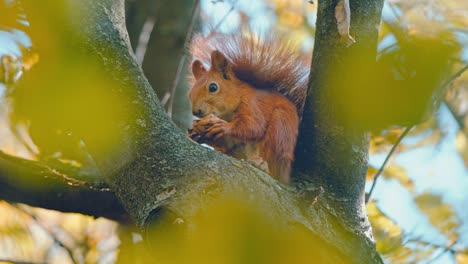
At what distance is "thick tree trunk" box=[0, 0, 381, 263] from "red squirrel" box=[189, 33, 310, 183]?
55 cm

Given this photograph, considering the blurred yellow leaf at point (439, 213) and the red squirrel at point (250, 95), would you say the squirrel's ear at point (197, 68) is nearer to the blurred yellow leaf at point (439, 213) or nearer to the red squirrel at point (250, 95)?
the red squirrel at point (250, 95)

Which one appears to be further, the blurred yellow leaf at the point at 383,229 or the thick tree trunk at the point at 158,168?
the blurred yellow leaf at the point at 383,229

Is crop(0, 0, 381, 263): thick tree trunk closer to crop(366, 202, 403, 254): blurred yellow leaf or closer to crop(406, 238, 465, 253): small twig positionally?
crop(406, 238, 465, 253): small twig

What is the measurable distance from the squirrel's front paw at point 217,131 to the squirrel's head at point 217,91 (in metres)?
0.34

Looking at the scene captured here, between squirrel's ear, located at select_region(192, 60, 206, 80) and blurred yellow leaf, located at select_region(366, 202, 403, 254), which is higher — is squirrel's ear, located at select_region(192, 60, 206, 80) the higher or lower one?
the higher one

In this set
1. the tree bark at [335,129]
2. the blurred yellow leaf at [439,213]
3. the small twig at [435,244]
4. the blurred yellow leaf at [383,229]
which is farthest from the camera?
the blurred yellow leaf at [383,229]

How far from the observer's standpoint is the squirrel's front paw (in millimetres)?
2348

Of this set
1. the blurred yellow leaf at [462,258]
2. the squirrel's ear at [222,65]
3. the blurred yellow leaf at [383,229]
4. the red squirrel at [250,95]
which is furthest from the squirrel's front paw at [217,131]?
the blurred yellow leaf at [462,258]

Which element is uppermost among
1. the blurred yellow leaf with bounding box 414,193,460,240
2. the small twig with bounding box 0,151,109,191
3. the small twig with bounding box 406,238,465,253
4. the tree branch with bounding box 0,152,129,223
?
the blurred yellow leaf with bounding box 414,193,460,240

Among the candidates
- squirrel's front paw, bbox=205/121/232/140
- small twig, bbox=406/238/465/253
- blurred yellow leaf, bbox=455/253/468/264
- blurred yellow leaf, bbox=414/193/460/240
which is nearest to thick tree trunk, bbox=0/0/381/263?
small twig, bbox=406/238/465/253

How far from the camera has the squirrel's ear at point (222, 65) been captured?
289 centimetres

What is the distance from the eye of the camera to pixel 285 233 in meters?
1.31

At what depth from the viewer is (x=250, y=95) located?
106 inches

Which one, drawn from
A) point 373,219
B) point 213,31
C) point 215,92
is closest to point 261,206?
point 373,219
